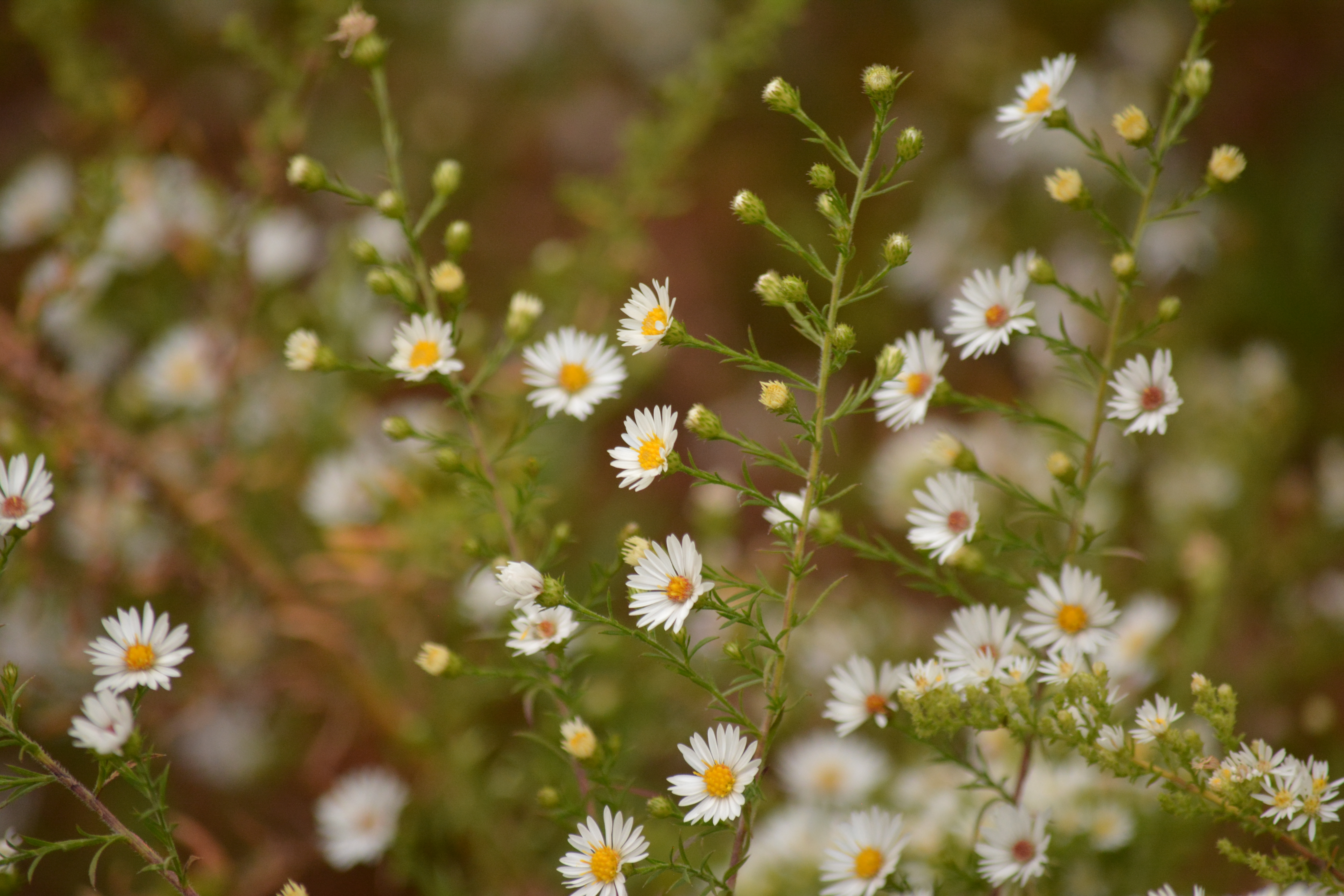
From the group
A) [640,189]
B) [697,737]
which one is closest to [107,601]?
[640,189]

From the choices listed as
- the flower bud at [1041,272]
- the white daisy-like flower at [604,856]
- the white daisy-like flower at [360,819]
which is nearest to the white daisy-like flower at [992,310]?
the flower bud at [1041,272]

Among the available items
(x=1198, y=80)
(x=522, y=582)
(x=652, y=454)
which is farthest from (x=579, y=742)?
(x=1198, y=80)

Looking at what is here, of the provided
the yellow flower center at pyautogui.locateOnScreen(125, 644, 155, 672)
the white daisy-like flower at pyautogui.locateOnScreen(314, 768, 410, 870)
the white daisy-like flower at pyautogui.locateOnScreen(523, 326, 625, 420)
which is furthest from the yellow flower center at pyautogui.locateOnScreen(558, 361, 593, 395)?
the white daisy-like flower at pyautogui.locateOnScreen(314, 768, 410, 870)

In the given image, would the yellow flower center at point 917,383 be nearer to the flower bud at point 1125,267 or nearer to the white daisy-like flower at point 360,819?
the flower bud at point 1125,267

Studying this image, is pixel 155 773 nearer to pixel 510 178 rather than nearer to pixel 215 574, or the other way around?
pixel 215 574

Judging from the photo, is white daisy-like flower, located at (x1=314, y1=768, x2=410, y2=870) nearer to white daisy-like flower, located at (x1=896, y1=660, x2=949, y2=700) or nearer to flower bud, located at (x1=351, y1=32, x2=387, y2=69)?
white daisy-like flower, located at (x1=896, y1=660, x2=949, y2=700)

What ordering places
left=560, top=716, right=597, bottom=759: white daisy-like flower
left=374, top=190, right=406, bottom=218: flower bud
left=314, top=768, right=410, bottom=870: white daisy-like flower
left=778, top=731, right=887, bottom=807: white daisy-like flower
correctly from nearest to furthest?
left=560, top=716, right=597, bottom=759: white daisy-like flower < left=374, top=190, right=406, bottom=218: flower bud < left=314, top=768, right=410, bottom=870: white daisy-like flower < left=778, top=731, right=887, bottom=807: white daisy-like flower

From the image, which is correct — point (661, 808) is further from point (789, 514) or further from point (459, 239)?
point (459, 239)

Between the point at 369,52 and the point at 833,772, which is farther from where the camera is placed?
the point at 833,772
